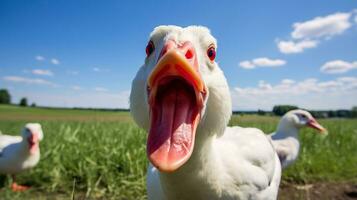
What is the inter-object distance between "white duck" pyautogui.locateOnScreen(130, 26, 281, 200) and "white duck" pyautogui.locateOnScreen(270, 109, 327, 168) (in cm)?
366

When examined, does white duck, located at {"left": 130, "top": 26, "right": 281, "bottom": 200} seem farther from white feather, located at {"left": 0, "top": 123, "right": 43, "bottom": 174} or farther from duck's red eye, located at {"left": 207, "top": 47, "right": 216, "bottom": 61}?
white feather, located at {"left": 0, "top": 123, "right": 43, "bottom": 174}

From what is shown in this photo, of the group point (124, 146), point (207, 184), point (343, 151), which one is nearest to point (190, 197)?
point (207, 184)

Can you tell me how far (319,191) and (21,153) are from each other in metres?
4.97

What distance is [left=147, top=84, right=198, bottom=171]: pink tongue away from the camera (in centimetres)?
137

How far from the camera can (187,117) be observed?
1.54 metres

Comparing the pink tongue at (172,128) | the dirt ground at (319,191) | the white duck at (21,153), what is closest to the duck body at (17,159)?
the white duck at (21,153)

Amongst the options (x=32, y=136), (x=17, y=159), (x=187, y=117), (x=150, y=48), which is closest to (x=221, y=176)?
(x=187, y=117)

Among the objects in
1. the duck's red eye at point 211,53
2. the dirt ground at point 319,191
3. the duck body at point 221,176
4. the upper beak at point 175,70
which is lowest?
the dirt ground at point 319,191

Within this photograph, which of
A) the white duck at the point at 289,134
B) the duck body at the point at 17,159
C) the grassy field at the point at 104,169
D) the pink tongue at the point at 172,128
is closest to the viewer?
the pink tongue at the point at 172,128

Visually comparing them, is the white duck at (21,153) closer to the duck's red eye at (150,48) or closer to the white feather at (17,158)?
the white feather at (17,158)

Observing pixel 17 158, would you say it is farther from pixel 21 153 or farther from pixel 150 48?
pixel 150 48

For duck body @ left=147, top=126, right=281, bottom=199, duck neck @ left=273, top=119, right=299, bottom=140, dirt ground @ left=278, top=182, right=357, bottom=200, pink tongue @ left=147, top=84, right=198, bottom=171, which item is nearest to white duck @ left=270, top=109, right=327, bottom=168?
duck neck @ left=273, top=119, right=299, bottom=140

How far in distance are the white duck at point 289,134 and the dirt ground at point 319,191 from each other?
0.69m

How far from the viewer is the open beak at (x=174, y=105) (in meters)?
1.38
